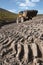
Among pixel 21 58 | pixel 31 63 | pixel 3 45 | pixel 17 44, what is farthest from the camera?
pixel 3 45

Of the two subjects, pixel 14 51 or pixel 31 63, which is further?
pixel 14 51

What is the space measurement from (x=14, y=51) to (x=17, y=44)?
0.55 m

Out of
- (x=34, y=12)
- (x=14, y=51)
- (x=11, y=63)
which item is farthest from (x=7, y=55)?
(x=34, y=12)

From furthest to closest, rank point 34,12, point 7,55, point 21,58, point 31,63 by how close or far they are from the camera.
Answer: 1. point 34,12
2. point 7,55
3. point 21,58
4. point 31,63

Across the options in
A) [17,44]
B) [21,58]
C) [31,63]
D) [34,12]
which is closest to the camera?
[31,63]

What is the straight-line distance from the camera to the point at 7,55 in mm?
8102

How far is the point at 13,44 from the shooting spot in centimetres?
882

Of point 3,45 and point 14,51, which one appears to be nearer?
point 14,51

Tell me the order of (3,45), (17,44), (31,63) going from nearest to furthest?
1. (31,63)
2. (17,44)
3. (3,45)

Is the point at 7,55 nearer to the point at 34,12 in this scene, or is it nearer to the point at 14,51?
the point at 14,51

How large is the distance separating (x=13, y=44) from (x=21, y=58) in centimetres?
145

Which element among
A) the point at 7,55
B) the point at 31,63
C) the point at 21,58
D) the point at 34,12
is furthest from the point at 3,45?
the point at 34,12

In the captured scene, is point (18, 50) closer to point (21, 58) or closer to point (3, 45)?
point (21, 58)

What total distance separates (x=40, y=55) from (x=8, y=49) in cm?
178
